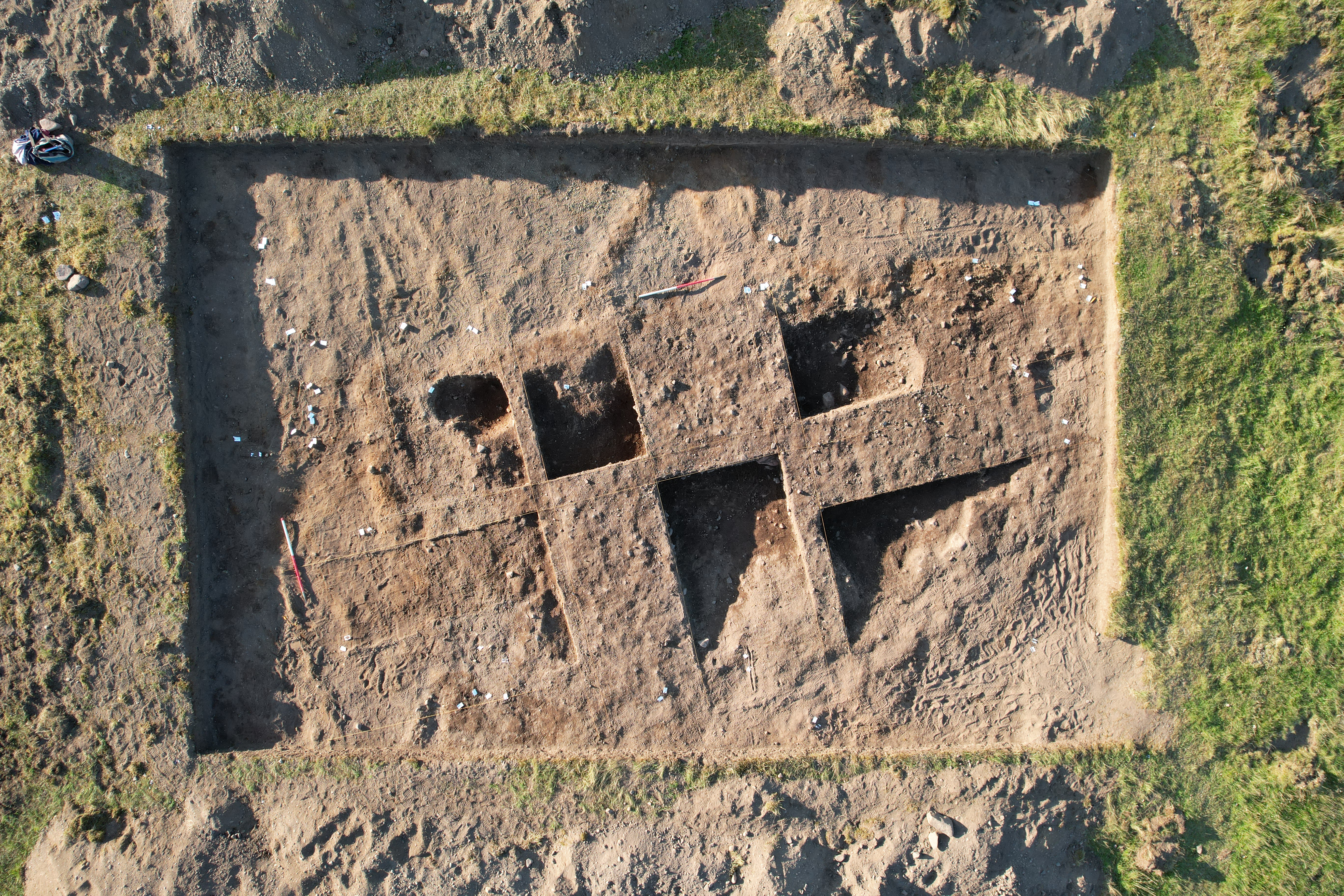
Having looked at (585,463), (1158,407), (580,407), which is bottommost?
(1158,407)

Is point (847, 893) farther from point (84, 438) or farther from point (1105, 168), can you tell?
point (84, 438)

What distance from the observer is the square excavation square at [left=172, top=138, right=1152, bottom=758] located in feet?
22.4

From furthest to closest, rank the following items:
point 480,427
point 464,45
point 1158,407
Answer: point 480,427 → point 1158,407 → point 464,45

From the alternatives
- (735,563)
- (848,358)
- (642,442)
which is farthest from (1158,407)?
(642,442)

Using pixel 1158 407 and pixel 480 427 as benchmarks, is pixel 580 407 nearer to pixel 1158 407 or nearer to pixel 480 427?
pixel 480 427

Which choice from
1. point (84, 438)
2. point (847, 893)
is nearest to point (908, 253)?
point (847, 893)

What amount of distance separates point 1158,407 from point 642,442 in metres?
4.67

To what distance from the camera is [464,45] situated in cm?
672

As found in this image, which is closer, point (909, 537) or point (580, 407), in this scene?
point (580, 407)

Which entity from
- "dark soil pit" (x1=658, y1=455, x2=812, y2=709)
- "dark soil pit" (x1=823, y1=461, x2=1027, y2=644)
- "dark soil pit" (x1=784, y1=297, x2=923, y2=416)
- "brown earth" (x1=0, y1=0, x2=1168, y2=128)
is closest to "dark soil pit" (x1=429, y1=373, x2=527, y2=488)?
"dark soil pit" (x1=658, y1=455, x2=812, y2=709)

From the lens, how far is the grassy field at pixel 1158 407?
6.70 metres

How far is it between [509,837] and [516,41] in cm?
700

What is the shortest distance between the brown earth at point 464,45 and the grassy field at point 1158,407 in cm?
18

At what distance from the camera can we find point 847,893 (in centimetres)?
675
